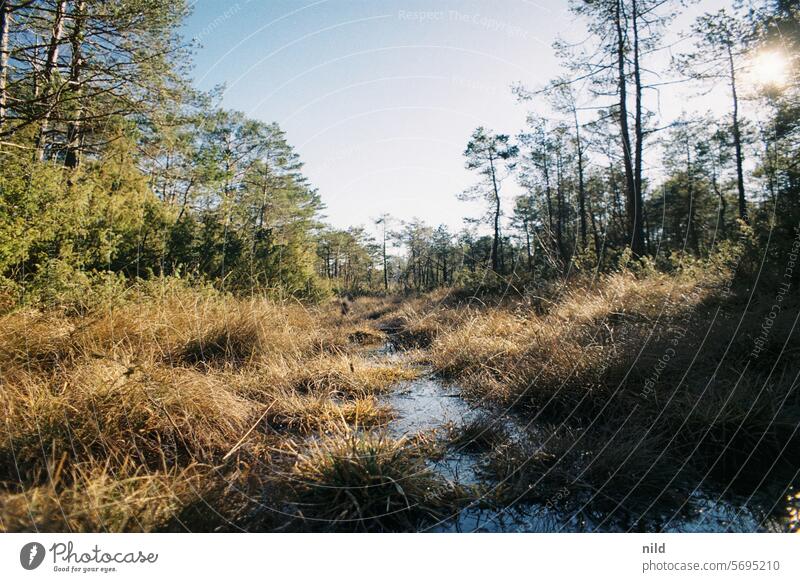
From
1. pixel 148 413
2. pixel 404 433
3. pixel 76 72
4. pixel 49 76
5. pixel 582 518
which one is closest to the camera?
pixel 582 518

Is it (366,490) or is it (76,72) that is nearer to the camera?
(366,490)

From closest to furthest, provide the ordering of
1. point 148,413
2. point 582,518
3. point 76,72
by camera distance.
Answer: point 582,518, point 148,413, point 76,72

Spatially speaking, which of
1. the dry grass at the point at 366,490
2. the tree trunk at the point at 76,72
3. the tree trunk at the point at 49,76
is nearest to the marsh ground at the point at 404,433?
the dry grass at the point at 366,490

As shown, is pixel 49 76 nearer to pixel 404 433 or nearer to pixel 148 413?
pixel 148 413

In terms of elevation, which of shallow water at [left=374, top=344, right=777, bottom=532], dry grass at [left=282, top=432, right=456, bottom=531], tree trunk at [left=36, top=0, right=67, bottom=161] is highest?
tree trunk at [left=36, top=0, right=67, bottom=161]

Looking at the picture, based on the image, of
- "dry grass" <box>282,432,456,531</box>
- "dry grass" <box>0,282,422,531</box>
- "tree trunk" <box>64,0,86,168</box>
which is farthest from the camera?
"tree trunk" <box>64,0,86,168</box>

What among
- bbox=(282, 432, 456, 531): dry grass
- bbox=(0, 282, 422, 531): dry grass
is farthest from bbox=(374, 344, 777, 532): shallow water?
bbox=(0, 282, 422, 531): dry grass

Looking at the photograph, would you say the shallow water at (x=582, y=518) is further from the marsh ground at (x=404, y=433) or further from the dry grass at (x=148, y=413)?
the dry grass at (x=148, y=413)

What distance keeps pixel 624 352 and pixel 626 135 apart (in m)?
9.82

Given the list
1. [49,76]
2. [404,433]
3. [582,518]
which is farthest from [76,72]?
[582,518]

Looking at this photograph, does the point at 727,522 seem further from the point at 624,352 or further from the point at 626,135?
the point at 626,135

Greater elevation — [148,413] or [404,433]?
[148,413]

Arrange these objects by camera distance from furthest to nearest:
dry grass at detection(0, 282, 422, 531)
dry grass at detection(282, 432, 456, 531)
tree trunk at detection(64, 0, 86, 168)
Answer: tree trunk at detection(64, 0, 86, 168), dry grass at detection(282, 432, 456, 531), dry grass at detection(0, 282, 422, 531)

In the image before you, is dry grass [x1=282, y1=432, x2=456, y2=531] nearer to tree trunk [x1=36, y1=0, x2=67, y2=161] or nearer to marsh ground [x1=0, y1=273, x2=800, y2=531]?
marsh ground [x1=0, y1=273, x2=800, y2=531]
